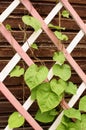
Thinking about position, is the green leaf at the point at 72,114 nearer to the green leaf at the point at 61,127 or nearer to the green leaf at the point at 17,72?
the green leaf at the point at 61,127

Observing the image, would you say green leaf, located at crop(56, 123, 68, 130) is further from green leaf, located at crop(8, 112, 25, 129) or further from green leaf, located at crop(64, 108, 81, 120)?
green leaf, located at crop(8, 112, 25, 129)

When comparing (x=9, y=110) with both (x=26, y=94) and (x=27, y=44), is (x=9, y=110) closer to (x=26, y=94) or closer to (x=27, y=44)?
(x=26, y=94)

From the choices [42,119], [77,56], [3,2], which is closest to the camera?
[42,119]

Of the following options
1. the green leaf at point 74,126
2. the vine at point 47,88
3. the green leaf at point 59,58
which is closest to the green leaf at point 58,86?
→ the vine at point 47,88

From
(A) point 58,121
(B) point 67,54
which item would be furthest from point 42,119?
(B) point 67,54

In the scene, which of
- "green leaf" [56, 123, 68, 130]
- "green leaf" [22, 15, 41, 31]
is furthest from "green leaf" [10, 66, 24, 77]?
"green leaf" [56, 123, 68, 130]

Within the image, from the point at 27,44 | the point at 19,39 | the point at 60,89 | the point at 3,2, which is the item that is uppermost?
the point at 3,2
